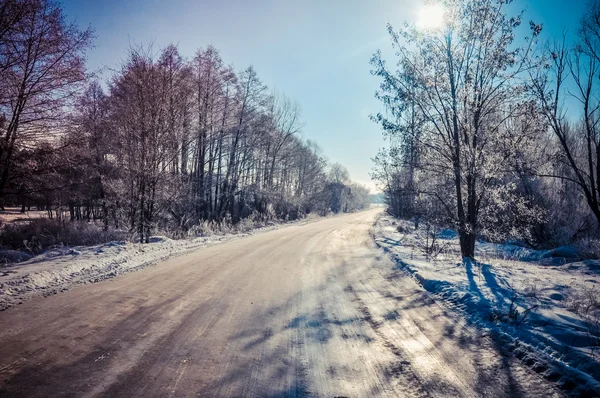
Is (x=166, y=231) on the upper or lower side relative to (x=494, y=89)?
lower

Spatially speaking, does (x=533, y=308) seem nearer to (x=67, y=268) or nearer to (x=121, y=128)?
(x=67, y=268)

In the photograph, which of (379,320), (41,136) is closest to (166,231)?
(41,136)

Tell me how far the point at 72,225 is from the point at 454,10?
1748 cm

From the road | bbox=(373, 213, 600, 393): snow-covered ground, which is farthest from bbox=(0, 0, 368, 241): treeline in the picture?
bbox=(373, 213, 600, 393): snow-covered ground

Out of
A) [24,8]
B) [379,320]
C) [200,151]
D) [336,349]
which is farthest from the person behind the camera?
[200,151]

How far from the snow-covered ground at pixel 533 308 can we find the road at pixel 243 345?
32cm

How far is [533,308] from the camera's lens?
4.62m

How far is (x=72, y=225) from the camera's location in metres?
13.7

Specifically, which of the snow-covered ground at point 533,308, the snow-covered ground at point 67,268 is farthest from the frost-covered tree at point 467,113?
the snow-covered ground at point 67,268

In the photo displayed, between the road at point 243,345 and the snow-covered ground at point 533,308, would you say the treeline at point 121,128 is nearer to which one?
the road at point 243,345

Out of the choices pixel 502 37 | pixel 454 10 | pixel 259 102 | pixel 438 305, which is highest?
pixel 259 102

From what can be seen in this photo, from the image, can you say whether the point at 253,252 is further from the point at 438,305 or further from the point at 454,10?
the point at 454,10

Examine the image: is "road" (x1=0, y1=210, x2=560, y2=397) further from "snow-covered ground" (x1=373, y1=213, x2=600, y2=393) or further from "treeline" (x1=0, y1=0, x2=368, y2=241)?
"treeline" (x1=0, y1=0, x2=368, y2=241)

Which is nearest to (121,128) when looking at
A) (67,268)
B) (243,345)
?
(67,268)
